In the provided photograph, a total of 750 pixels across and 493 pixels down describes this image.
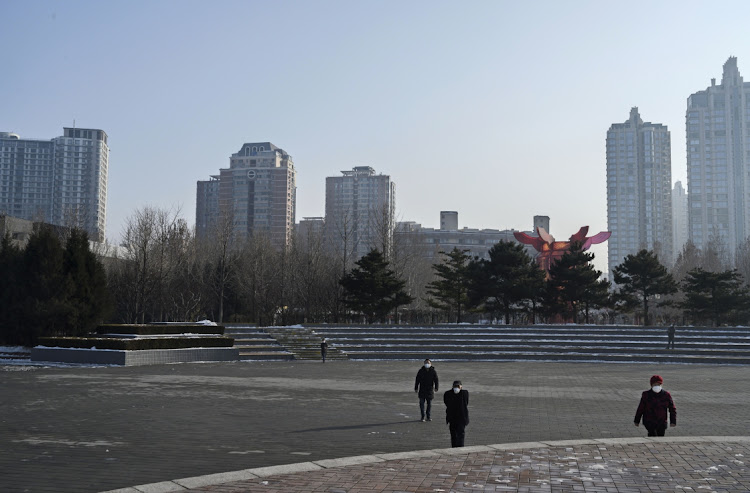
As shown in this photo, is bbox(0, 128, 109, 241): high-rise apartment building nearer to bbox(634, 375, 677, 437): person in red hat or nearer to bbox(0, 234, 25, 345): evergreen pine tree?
bbox(0, 234, 25, 345): evergreen pine tree

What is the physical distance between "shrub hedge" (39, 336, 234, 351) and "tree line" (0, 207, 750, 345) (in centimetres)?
322

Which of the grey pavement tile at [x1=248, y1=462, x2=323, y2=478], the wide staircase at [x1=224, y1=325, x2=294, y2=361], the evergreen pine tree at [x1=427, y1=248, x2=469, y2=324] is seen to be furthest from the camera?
the evergreen pine tree at [x1=427, y1=248, x2=469, y2=324]

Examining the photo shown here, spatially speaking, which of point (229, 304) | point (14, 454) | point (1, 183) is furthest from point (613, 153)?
point (14, 454)

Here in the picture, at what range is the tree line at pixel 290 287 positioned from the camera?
111 feet


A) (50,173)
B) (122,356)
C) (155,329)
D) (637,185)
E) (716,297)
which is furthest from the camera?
(637,185)

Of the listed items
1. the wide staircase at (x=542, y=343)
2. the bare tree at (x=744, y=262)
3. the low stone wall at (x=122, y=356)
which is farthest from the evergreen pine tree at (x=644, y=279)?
the bare tree at (x=744, y=262)

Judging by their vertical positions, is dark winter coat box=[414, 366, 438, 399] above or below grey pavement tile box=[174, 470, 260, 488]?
above

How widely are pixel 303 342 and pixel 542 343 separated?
44.0ft

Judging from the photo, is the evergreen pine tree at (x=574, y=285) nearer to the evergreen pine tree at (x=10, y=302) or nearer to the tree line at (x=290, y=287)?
the tree line at (x=290, y=287)

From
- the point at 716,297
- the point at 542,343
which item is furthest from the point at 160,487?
the point at 716,297

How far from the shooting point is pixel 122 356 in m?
28.4

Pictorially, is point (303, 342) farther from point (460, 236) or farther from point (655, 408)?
point (460, 236)

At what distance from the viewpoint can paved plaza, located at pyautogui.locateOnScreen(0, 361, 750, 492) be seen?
25.7 feet

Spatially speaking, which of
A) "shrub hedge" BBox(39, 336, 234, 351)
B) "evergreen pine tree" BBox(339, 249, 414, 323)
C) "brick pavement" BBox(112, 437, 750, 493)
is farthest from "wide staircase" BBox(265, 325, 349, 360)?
"brick pavement" BBox(112, 437, 750, 493)
